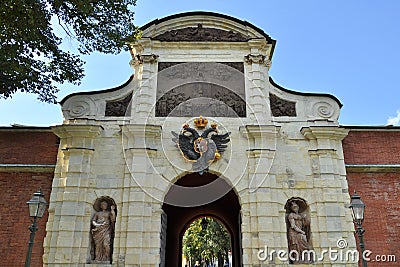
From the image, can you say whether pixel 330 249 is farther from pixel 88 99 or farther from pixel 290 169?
pixel 88 99

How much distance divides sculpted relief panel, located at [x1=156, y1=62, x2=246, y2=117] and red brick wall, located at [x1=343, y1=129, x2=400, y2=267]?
3.67m

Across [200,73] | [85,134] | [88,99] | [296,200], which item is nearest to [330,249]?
[296,200]

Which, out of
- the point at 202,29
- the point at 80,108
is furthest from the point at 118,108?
the point at 202,29

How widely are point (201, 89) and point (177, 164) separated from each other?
253 cm

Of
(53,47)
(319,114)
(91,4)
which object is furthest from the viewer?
(319,114)

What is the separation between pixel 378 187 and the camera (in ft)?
32.7

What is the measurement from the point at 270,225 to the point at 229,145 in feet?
7.92

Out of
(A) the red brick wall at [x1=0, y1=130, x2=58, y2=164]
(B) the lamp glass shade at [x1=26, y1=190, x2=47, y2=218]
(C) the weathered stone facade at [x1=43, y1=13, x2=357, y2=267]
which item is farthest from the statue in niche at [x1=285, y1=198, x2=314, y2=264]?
(A) the red brick wall at [x1=0, y1=130, x2=58, y2=164]

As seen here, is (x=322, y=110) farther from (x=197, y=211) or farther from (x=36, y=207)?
(x=36, y=207)

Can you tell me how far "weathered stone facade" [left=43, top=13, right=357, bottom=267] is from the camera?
8.85 m

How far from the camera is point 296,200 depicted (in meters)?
9.48

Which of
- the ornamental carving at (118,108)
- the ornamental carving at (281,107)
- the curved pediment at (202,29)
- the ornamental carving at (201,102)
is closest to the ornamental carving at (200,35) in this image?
the curved pediment at (202,29)

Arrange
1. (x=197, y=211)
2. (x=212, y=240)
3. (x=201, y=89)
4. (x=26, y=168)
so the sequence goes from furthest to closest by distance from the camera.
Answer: (x=212, y=240), (x=197, y=211), (x=201, y=89), (x=26, y=168)

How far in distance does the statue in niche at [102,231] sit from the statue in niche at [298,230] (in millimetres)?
4606
